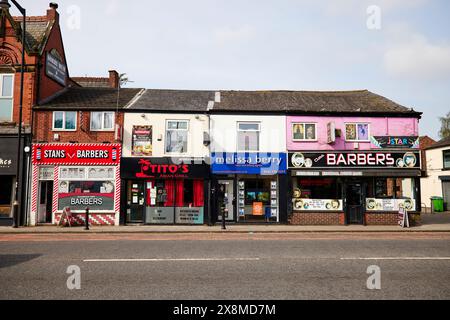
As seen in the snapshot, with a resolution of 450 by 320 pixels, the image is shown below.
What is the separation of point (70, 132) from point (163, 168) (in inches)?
223

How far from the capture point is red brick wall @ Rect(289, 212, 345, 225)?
17875 millimetres

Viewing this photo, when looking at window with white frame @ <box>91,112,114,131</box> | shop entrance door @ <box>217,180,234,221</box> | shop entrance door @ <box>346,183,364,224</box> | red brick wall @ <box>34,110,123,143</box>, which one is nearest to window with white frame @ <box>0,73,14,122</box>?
red brick wall @ <box>34,110,123,143</box>

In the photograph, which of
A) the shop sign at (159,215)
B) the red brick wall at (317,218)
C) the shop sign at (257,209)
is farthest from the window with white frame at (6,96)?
the red brick wall at (317,218)

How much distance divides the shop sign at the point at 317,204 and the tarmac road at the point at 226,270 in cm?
720

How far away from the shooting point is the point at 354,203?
18422 mm

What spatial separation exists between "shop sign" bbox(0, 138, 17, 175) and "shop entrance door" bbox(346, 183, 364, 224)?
18.7 m

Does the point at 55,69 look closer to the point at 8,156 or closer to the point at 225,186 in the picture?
the point at 8,156

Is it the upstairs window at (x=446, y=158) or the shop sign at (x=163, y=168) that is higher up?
the upstairs window at (x=446, y=158)

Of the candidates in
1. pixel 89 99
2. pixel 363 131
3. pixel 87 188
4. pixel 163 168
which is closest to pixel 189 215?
pixel 163 168

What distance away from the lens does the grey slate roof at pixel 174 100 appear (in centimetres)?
1880

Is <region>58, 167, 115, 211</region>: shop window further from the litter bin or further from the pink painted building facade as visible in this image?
the litter bin

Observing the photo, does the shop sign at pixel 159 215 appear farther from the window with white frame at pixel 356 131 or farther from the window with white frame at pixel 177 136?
the window with white frame at pixel 356 131

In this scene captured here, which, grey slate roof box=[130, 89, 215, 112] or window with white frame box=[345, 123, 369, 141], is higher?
grey slate roof box=[130, 89, 215, 112]
